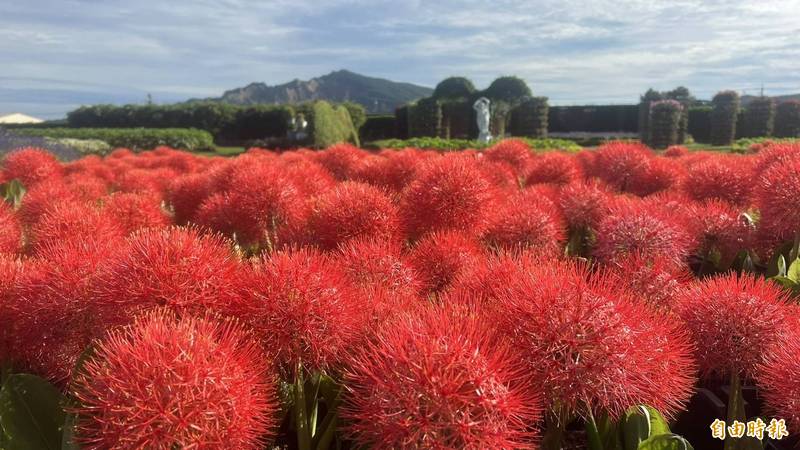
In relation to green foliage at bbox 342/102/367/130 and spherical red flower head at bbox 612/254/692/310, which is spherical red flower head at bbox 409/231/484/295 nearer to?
spherical red flower head at bbox 612/254/692/310

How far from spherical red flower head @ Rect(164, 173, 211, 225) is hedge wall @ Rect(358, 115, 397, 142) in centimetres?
4012

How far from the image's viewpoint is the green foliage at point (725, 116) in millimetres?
30031

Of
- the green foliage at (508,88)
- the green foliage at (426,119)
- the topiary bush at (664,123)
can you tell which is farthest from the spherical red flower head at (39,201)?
the green foliage at (508,88)

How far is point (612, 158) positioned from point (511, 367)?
235cm

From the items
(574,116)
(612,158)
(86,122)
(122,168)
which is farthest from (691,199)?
(86,122)

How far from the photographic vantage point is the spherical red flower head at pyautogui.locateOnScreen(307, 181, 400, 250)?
1612mm

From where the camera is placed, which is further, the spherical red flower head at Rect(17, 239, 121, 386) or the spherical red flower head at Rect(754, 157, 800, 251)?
the spherical red flower head at Rect(754, 157, 800, 251)

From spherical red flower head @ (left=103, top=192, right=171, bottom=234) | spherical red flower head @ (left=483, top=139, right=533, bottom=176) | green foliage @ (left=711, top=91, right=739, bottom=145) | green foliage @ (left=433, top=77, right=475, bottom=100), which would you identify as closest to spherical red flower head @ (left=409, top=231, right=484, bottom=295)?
spherical red flower head @ (left=103, top=192, right=171, bottom=234)

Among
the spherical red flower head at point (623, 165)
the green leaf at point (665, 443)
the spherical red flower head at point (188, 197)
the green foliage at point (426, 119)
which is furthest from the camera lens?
the green foliage at point (426, 119)

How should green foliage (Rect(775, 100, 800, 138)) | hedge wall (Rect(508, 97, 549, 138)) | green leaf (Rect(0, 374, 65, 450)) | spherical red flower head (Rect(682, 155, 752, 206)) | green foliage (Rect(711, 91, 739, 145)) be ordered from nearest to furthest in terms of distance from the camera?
green leaf (Rect(0, 374, 65, 450))
spherical red flower head (Rect(682, 155, 752, 206))
hedge wall (Rect(508, 97, 549, 138))
green foliage (Rect(711, 91, 739, 145))
green foliage (Rect(775, 100, 800, 138))

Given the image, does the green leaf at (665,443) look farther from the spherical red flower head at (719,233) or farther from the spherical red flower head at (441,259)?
the spherical red flower head at (719,233)

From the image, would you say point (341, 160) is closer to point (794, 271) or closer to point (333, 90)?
point (794, 271)

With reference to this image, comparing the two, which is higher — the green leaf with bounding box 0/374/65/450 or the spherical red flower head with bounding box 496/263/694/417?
the spherical red flower head with bounding box 496/263/694/417

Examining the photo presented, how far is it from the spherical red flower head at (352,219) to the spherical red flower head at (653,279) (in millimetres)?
629
